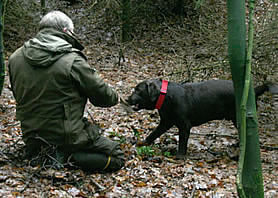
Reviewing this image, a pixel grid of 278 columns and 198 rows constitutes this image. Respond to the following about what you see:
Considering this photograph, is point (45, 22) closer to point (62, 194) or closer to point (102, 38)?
point (62, 194)

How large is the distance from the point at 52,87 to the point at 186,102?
2.22 meters

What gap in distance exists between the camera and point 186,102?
17.7ft

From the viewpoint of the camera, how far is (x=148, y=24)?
1415 centimetres

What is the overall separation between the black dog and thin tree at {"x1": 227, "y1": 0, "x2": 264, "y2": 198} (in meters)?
2.52

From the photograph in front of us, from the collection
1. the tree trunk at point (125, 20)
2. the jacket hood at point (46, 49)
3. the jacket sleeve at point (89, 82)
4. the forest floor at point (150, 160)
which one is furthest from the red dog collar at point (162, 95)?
the tree trunk at point (125, 20)

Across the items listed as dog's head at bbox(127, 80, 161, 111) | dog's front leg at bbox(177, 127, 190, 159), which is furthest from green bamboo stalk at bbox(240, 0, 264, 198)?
dog's head at bbox(127, 80, 161, 111)

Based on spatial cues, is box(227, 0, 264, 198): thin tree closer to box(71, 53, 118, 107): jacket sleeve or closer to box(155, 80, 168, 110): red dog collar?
box(71, 53, 118, 107): jacket sleeve

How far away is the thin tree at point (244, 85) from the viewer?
2488 mm

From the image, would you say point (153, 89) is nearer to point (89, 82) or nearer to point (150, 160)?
point (150, 160)

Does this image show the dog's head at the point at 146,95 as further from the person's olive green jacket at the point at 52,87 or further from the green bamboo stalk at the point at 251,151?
the green bamboo stalk at the point at 251,151

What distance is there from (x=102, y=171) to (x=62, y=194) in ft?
3.00

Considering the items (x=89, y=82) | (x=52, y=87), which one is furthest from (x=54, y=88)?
(x=89, y=82)

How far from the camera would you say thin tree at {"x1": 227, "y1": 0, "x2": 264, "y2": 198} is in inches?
98.0

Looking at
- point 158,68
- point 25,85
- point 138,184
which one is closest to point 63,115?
point 25,85
